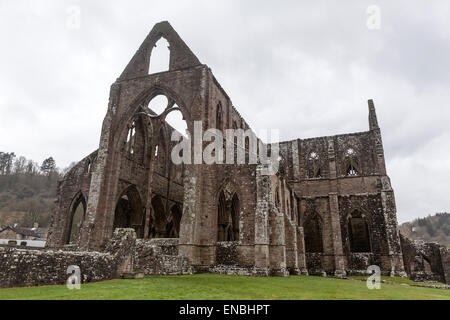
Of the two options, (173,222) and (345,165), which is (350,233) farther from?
(173,222)

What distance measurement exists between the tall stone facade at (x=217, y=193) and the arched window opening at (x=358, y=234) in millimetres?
91

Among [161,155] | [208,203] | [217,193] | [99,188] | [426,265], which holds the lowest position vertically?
[426,265]

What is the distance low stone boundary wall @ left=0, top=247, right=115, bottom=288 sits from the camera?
7.50 metres

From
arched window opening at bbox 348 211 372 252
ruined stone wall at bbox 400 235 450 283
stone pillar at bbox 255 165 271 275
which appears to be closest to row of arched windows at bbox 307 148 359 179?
arched window opening at bbox 348 211 372 252

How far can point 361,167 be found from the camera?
102 feet

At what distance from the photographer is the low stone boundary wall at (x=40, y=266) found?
7500mm

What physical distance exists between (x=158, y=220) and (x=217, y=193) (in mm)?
8655

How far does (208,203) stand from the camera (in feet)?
60.9

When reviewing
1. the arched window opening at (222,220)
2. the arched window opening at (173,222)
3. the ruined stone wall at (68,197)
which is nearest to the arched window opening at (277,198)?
the arched window opening at (222,220)

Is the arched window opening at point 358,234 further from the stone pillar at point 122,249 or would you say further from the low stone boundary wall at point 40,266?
the low stone boundary wall at point 40,266

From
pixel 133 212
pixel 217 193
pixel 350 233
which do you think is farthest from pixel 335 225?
pixel 133 212

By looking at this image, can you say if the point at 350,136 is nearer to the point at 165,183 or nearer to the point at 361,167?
the point at 361,167
